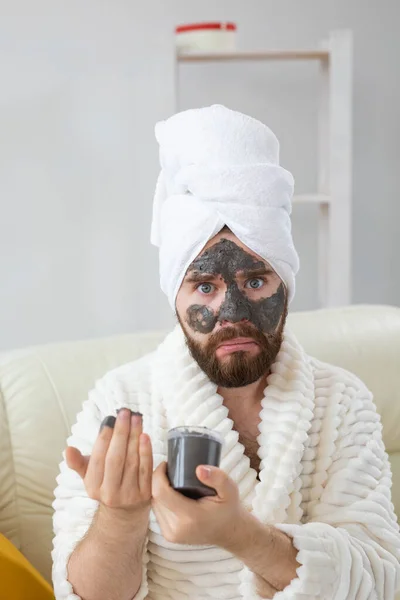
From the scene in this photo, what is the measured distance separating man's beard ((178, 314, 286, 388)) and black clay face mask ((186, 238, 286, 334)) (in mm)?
15

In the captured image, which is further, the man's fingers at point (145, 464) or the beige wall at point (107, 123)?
the beige wall at point (107, 123)

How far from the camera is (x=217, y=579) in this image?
1590 mm

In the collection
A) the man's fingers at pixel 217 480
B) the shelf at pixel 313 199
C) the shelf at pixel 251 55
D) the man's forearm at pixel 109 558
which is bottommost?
the man's forearm at pixel 109 558

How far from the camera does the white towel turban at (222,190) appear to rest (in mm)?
1602

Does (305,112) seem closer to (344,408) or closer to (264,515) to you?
(344,408)

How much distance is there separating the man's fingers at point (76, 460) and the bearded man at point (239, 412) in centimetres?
20

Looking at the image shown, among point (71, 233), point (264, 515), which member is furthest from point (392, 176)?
point (264, 515)

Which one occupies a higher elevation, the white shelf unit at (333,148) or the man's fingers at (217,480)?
the white shelf unit at (333,148)

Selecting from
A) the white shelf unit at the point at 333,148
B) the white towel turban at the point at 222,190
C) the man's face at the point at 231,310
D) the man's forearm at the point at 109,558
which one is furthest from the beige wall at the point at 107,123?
the man's forearm at the point at 109,558

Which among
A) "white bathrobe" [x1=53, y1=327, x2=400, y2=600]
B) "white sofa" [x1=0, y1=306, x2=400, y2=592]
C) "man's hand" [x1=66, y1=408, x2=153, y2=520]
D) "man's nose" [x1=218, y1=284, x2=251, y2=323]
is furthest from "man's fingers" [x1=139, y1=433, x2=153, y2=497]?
"white sofa" [x1=0, y1=306, x2=400, y2=592]

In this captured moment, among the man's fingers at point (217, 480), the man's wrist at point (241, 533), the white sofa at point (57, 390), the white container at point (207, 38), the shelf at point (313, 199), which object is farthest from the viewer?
the shelf at point (313, 199)

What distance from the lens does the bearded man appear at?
4.87 ft

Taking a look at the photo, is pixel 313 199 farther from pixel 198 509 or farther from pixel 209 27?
pixel 198 509

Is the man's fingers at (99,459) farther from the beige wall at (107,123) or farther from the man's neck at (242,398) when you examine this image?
the beige wall at (107,123)
